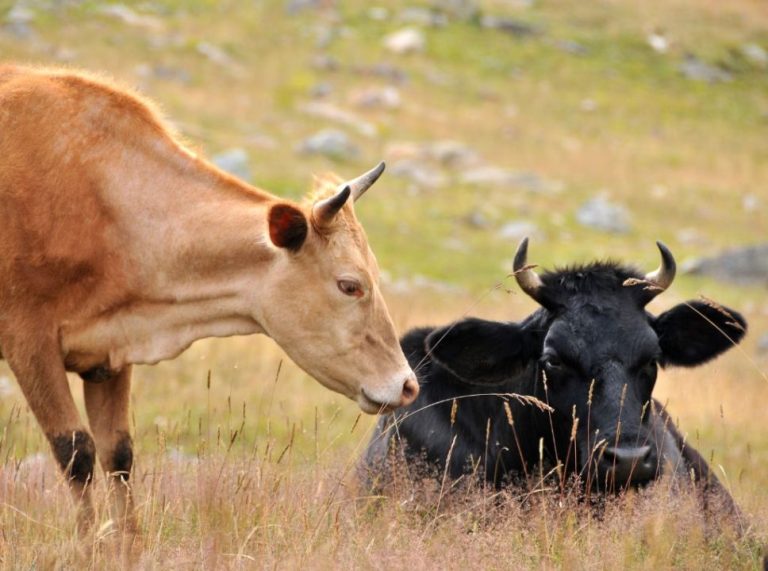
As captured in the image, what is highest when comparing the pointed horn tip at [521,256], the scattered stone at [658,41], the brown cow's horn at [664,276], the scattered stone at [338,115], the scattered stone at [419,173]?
the pointed horn tip at [521,256]

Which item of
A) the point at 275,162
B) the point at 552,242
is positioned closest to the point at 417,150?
the point at 275,162

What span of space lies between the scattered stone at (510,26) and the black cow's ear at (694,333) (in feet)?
174

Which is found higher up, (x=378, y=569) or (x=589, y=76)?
(x=378, y=569)

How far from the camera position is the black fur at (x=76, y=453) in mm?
6613

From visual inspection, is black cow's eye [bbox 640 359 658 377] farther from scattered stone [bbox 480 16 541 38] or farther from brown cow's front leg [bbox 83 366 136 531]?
scattered stone [bbox 480 16 541 38]

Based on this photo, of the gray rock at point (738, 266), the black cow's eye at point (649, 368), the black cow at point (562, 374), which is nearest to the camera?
the black cow at point (562, 374)

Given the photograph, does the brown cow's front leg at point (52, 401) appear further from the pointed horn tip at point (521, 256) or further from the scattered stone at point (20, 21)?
the scattered stone at point (20, 21)

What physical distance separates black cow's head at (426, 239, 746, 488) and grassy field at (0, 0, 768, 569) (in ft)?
0.92

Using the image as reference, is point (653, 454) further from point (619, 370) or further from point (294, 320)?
point (294, 320)

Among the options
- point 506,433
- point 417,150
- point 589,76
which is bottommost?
point 589,76

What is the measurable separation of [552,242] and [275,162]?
307 inches

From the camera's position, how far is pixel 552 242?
30.2 m

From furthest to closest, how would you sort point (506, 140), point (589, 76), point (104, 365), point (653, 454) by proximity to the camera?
point (589, 76)
point (506, 140)
point (104, 365)
point (653, 454)

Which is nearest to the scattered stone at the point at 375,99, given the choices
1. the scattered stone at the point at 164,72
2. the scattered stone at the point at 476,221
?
the scattered stone at the point at 164,72
